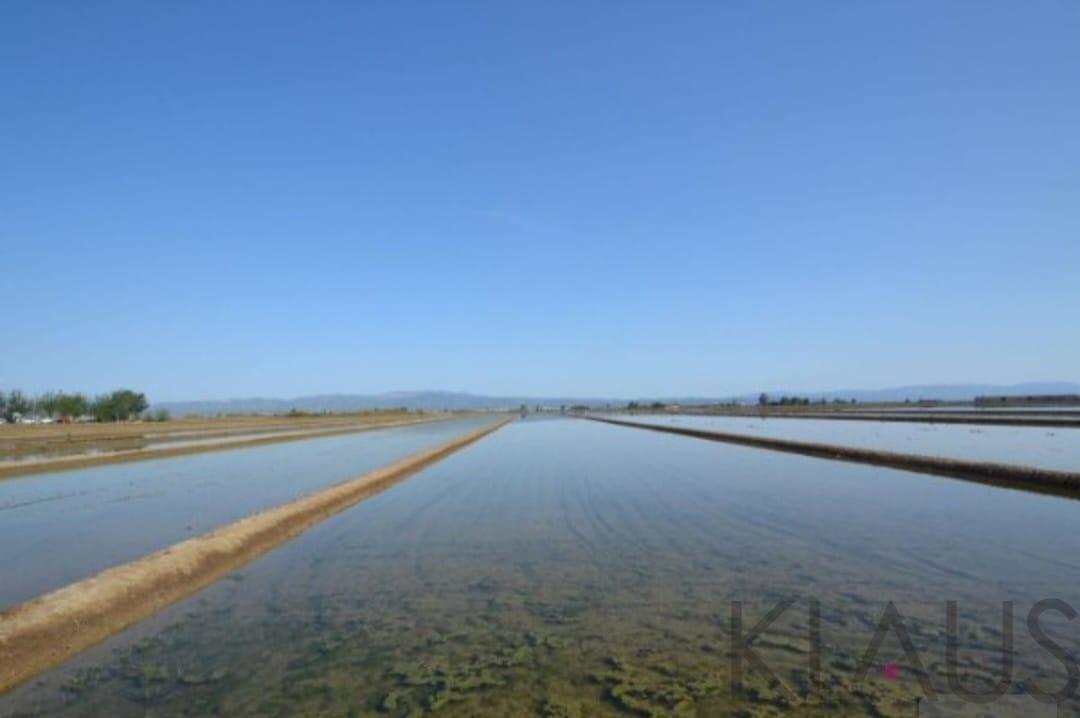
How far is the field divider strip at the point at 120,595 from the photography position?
636cm

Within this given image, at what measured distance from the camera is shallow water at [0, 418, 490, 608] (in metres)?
9.97

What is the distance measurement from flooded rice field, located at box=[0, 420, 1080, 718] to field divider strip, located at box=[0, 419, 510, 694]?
334mm

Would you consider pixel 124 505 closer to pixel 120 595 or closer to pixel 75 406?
pixel 120 595

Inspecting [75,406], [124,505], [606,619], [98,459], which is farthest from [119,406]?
[606,619]

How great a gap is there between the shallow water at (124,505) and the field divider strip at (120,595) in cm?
102

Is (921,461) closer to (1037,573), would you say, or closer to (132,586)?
(1037,573)

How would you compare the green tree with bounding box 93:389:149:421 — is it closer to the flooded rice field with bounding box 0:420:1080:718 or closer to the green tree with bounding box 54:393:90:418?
the green tree with bounding box 54:393:90:418

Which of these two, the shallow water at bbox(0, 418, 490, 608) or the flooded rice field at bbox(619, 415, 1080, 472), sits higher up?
the flooded rice field at bbox(619, 415, 1080, 472)

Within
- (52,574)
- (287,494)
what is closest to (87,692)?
(52,574)

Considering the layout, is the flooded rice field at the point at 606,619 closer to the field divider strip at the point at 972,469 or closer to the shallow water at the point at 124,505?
the shallow water at the point at 124,505

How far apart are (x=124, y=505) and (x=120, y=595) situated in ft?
29.3

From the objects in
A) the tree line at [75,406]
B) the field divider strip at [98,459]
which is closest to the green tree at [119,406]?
the tree line at [75,406]

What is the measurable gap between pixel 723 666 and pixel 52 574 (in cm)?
923

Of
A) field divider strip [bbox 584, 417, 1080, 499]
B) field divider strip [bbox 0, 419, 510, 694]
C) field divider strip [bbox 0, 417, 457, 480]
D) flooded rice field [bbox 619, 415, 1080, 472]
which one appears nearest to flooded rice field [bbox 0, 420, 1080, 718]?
field divider strip [bbox 0, 419, 510, 694]
